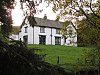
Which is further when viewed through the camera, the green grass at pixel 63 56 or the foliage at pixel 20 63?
the green grass at pixel 63 56

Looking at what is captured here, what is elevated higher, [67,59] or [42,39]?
[42,39]

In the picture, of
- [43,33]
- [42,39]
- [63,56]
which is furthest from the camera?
[43,33]

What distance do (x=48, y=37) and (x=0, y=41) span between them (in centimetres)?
6442

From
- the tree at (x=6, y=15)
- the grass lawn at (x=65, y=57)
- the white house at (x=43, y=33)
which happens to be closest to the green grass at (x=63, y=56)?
A: the grass lawn at (x=65, y=57)

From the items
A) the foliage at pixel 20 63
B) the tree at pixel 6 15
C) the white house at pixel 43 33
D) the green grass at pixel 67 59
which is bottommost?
the green grass at pixel 67 59

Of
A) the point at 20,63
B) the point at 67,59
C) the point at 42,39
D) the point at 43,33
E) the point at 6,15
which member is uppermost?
the point at 43,33

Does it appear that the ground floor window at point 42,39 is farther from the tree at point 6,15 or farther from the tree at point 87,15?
the tree at point 6,15

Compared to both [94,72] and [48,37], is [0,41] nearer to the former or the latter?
[94,72]

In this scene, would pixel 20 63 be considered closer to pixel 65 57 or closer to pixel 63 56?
pixel 65 57

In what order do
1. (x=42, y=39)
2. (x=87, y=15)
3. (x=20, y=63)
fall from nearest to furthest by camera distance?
(x=20, y=63)
(x=87, y=15)
(x=42, y=39)

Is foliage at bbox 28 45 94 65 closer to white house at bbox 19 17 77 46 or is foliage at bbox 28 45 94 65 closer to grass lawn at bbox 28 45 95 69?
grass lawn at bbox 28 45 95 69

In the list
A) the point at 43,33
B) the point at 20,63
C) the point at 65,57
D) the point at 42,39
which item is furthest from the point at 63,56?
the point at 43,33

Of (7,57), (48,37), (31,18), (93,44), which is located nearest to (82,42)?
(93,44)

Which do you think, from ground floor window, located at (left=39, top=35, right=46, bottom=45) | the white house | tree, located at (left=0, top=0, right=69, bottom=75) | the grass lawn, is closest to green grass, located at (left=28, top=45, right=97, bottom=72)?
the grass lawn
